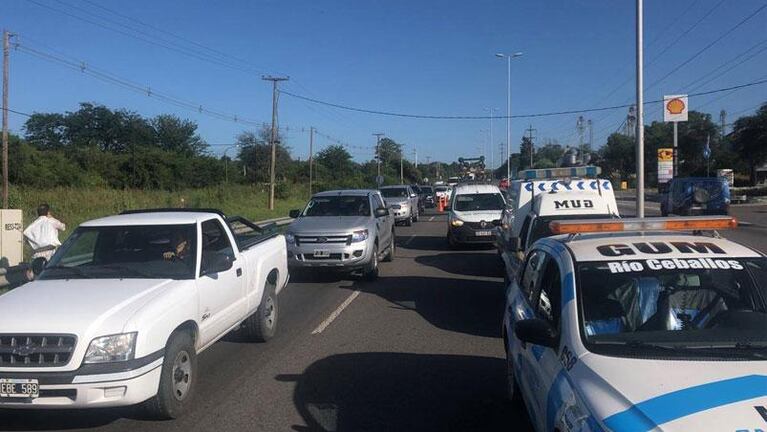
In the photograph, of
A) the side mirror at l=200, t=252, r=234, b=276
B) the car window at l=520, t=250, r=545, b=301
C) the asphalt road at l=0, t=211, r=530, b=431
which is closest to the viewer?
the car window at l=520, t=250, r=545, b=301

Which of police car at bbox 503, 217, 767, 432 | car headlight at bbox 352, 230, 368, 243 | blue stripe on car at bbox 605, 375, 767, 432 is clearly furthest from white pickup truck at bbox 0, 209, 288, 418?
car headlight at bbox 352, 230, 368, 243

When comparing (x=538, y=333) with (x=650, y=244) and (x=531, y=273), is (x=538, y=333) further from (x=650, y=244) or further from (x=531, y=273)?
(x=531, y=273)

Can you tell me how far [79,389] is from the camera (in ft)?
16.0

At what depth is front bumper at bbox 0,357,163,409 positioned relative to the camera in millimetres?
4863

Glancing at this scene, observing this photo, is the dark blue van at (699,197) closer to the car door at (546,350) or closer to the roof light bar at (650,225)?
the roof light bar at (650,225)

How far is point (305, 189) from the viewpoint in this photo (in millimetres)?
66125

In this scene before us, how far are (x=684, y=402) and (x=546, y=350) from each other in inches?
48.8

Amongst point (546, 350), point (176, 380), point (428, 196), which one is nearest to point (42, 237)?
point (176, 380)

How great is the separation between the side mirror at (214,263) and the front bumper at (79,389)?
164 cm

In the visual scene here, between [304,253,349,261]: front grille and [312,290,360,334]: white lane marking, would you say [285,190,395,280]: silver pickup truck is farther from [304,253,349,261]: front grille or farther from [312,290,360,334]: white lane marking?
[312,290,360,334]: white lane marking

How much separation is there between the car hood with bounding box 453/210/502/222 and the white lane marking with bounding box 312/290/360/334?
6.95 m

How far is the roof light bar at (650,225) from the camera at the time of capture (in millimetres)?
4711

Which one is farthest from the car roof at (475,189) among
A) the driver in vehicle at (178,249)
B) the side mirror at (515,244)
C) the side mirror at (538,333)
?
the side mirror at (538,333)

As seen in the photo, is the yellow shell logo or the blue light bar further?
the yellow shell logo
